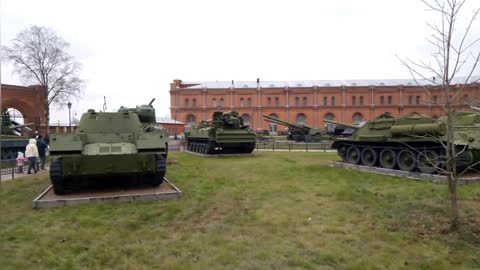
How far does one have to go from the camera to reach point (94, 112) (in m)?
10.6

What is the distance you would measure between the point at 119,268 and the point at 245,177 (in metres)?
7.50

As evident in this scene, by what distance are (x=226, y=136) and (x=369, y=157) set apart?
7671 mm

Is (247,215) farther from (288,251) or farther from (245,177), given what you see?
(245,177)

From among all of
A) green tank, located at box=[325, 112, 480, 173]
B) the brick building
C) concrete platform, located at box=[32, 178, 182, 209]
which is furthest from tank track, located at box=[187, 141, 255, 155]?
the brick building

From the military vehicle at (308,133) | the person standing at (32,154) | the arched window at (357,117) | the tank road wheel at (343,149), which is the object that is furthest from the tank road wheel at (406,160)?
the arched window at (357,117)

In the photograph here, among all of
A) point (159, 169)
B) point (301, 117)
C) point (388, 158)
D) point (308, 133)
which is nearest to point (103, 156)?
point (159, 169)

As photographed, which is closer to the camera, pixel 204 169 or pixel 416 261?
pixel 416 261

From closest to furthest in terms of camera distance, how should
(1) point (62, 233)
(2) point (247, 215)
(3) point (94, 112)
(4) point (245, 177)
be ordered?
1. (1) point (62, 233)
2. (2) point (247, 215)
3. (3) point (94, 112)
4. (4) point (245, 177)

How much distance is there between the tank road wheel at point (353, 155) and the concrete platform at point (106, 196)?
807cm

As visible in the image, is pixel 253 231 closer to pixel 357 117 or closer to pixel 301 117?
A: pixel 301 117

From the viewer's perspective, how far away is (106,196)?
27.8ft

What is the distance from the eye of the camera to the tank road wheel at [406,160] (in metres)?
12.4

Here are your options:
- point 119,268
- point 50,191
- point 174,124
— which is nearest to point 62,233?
point 119,268

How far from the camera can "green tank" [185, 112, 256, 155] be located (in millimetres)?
20016
